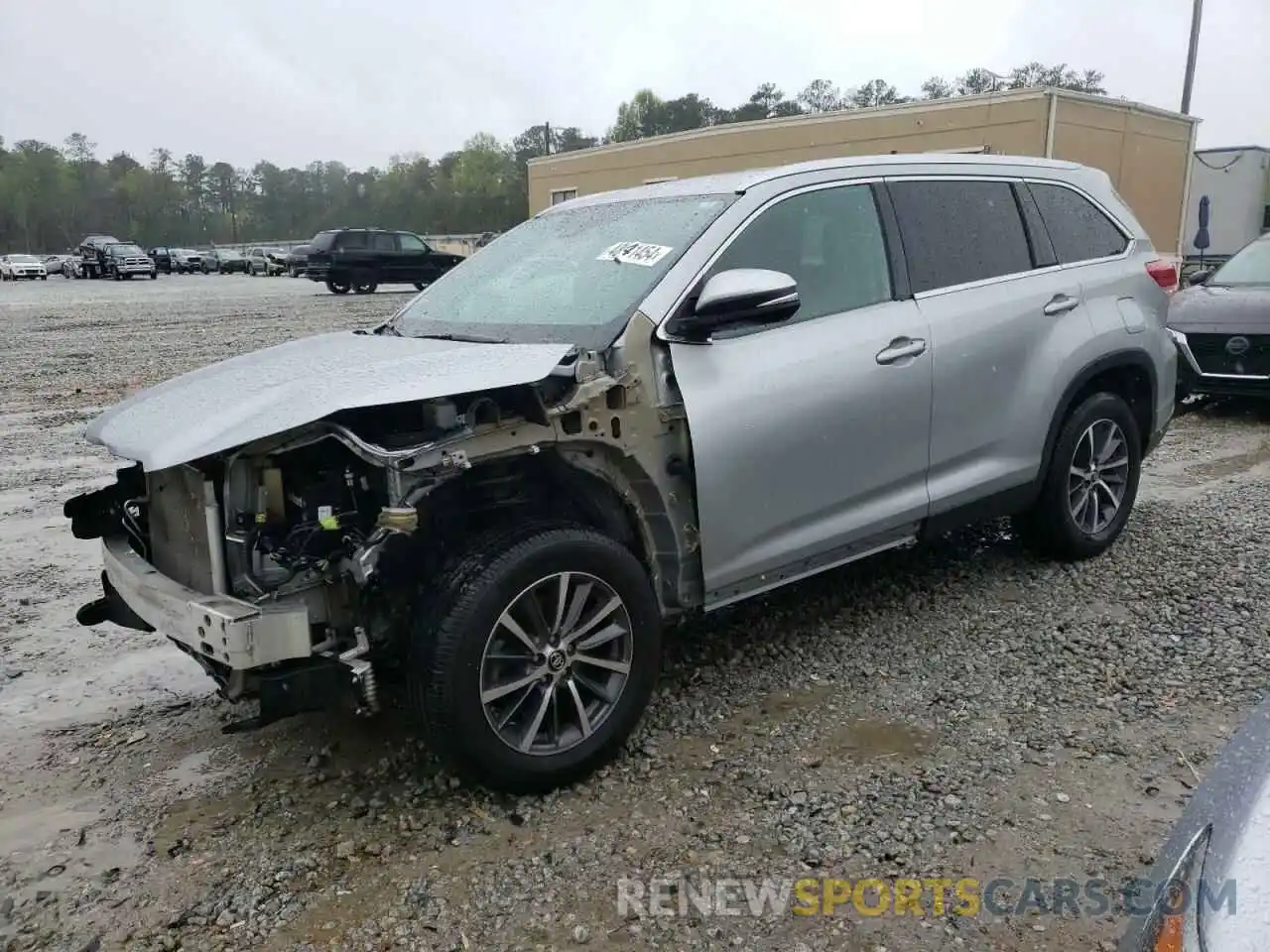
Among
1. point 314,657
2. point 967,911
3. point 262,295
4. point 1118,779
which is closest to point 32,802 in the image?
point 314,657

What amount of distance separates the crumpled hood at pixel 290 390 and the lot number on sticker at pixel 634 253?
58 centimetres

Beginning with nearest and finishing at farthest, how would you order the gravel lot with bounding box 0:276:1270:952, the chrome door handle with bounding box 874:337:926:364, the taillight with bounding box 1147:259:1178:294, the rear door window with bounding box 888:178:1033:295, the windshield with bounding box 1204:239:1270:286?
the gravel lot with bounding box 0:276:1270:952 → the chrome door handle with bounding box 874:337:926:364 → the rear door window with bounding box 888:178:1033:295 → the taillight with bounding box 1147:259:1178:294 → the windshield with bounding box 1204:239:1270:286

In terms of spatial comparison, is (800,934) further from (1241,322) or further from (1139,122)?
(1139,122)

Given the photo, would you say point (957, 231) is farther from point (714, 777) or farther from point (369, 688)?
point (369, 688)

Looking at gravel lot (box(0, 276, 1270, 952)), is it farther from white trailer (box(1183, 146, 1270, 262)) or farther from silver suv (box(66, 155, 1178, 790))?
white trailer (box(1183, 146, 1270, 262))

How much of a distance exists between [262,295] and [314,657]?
28.8 metres

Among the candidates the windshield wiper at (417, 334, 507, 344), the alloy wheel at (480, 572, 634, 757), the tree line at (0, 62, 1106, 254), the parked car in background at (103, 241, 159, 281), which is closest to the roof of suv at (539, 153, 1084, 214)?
the windshield wiper at (417, 334, 507, 344)

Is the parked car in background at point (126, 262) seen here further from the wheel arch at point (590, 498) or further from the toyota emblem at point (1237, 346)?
the wheel arch at point (590, 498)

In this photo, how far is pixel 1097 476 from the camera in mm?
5004

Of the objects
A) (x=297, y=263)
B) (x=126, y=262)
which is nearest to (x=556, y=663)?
(x=297, y=263)

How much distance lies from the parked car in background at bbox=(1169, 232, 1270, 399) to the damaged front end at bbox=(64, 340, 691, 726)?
7.35 metres

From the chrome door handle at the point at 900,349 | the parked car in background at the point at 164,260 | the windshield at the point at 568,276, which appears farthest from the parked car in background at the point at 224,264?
the chrome door handle at the point at 900,349

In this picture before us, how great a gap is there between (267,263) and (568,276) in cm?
4999

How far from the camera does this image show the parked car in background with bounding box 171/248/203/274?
53.3m
